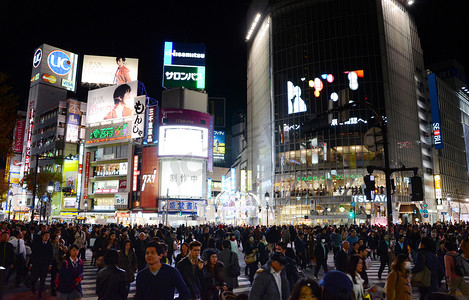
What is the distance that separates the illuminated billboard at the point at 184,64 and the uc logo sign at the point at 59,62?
40.8 metres

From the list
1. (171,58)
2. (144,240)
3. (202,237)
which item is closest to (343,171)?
(171,58)

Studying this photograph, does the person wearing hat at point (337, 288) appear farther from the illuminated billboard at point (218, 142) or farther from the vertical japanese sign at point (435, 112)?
the illuminated billboard at point (218, 142)

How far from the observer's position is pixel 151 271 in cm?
480

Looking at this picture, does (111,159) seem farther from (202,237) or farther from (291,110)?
(202,237)

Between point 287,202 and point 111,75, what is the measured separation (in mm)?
45066

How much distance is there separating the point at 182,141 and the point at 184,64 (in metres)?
17.2

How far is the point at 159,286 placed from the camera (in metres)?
4.72

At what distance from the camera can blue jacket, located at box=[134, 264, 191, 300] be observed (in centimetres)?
471

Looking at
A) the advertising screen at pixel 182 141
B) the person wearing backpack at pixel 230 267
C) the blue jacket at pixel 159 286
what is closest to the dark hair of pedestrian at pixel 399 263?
the blue jacket at pixel 159 286

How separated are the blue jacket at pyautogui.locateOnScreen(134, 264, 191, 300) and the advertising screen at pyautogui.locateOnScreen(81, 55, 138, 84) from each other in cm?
7969

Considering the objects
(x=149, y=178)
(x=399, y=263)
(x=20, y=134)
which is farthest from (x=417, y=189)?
(x=20, y=134)

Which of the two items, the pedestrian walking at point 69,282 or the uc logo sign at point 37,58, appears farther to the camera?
the uc logo sign at point 37,58

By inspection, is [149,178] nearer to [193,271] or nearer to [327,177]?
[327,177]

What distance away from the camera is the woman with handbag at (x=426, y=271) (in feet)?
24.2
